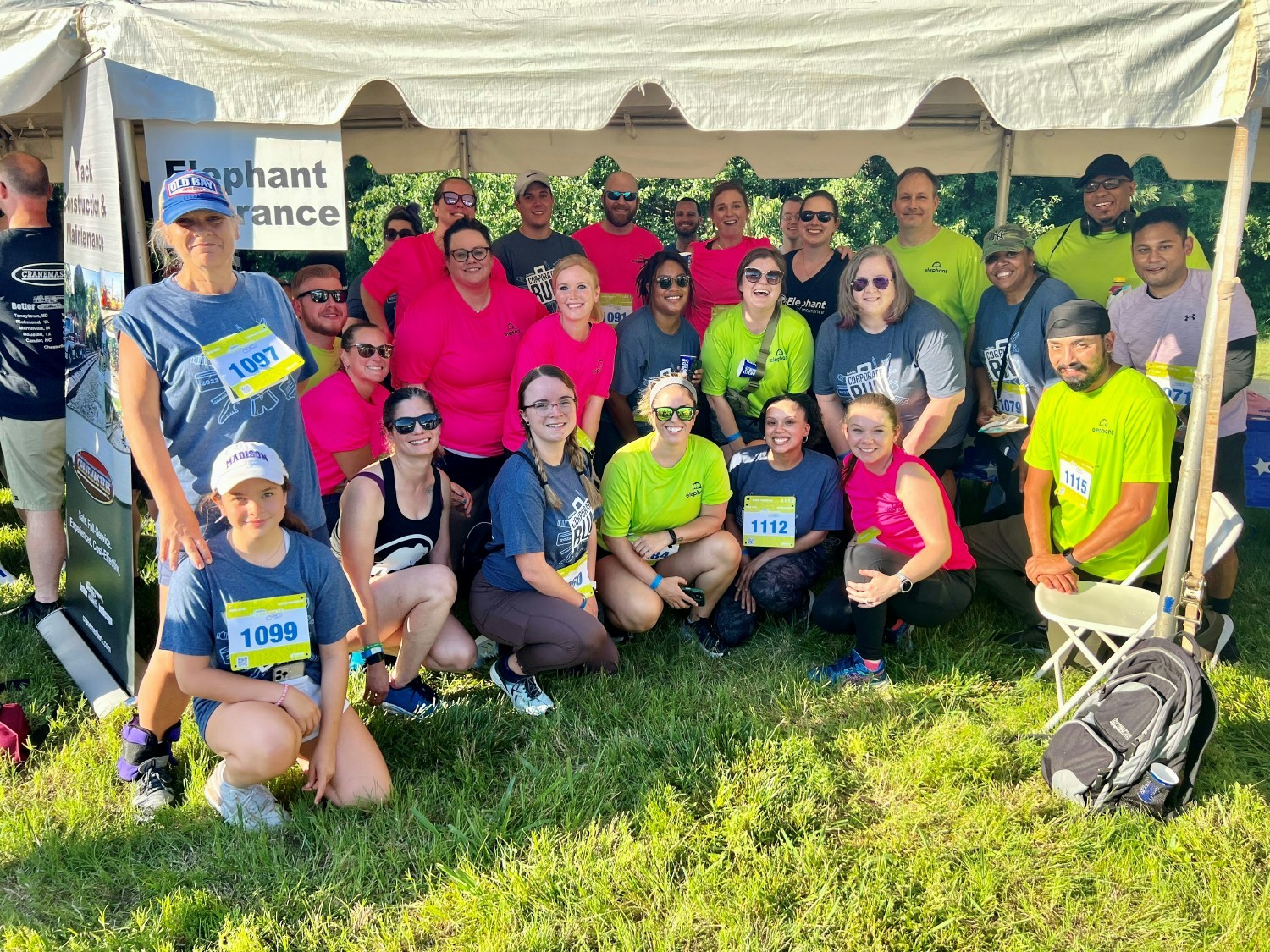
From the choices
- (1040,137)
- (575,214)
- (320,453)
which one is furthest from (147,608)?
(575,214)

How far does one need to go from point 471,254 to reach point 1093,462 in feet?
8.57

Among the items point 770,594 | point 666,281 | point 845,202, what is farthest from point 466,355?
point 845,202

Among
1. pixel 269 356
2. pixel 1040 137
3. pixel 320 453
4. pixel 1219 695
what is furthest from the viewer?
pixel 1040 137

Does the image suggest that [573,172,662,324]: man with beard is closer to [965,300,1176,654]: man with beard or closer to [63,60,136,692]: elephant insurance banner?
[965,300,1176,654]: man with beard

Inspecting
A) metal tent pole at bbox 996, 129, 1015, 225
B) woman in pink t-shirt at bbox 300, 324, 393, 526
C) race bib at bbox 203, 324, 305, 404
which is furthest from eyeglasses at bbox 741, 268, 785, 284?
metal tent pole at bbox 996, 129, 1015, 225

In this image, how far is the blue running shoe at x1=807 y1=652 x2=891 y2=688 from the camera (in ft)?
11.7

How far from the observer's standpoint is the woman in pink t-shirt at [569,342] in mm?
4004

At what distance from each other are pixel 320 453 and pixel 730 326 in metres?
1.83

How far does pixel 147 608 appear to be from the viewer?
13.5 ft

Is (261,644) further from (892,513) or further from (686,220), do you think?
(686,220)

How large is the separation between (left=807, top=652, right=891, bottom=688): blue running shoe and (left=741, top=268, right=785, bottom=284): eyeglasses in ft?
5.26

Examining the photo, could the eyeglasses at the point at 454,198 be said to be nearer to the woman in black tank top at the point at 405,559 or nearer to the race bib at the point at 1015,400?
the woman in black tank top at the point at 405,559

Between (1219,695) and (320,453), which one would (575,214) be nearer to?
(320,453)

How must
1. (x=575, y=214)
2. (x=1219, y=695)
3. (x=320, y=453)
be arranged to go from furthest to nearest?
(x=575, y=214) < (x=320, y=453) < (x=1219, y=695)
